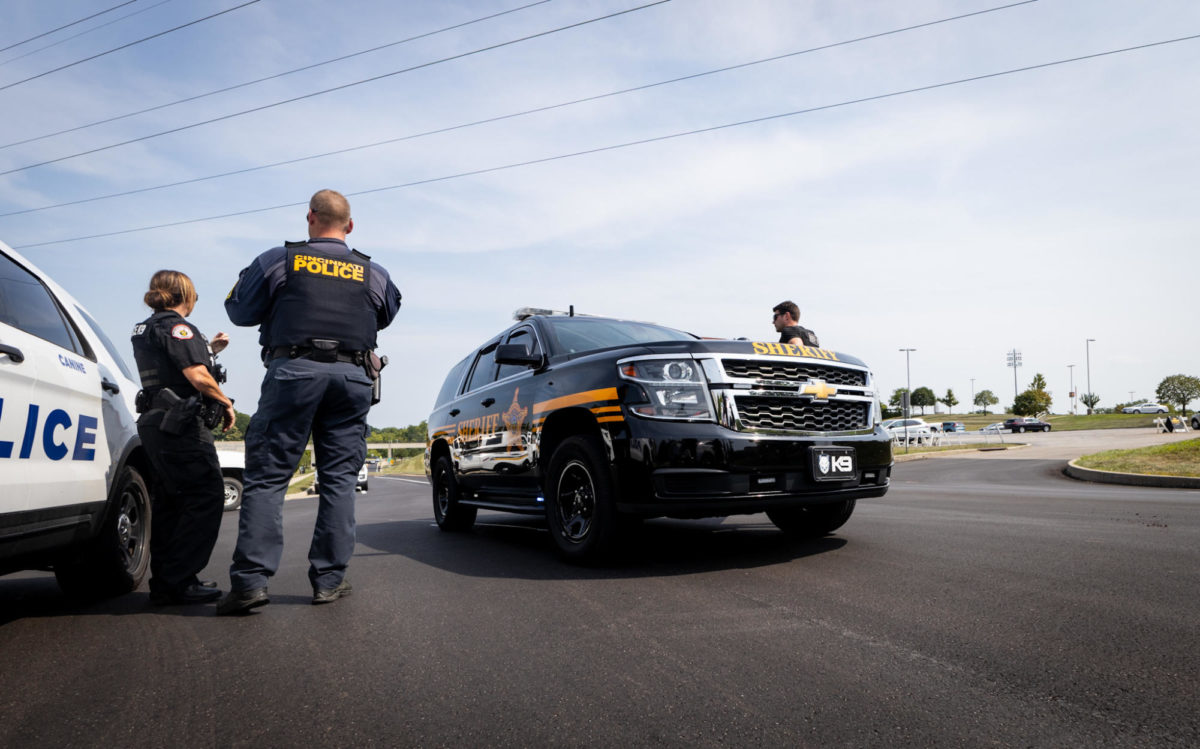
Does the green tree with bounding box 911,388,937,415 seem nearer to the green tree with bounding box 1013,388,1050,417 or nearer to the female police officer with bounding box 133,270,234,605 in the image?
the green tree with bounding box 1013,388,1050,417

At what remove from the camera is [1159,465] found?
1332cm

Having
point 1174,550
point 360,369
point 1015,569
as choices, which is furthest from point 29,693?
point 1174,550

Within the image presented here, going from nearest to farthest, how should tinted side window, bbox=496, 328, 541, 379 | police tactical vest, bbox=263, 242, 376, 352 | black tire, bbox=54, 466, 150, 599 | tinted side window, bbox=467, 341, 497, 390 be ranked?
police tactical vest, bbox=263, 242, 376, 352, black tire, bbox=54, 466, 150, 599, tinted side window, bbox=496, 328, 541, 379, tinted side window, bbox=467, 341, 497, 390

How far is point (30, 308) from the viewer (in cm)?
358

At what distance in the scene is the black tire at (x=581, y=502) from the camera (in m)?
4.38

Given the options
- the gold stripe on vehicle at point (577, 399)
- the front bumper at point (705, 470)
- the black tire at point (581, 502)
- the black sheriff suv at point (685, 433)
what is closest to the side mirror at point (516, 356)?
the black sheriff suv at point (685, 433)

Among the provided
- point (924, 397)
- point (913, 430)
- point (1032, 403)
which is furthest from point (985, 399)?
point (913, 430)

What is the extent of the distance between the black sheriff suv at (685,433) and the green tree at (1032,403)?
10100 centimetres

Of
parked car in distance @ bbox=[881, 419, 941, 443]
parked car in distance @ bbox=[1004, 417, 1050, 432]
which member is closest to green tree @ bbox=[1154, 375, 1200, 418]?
parked car in distance @ bbox=[1004, 417, 1050, 432]

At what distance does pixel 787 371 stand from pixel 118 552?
3.94m

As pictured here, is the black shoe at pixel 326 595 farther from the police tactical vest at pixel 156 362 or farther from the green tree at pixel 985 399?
the green tree at pixel 985 399

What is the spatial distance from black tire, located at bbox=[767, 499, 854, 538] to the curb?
363 inches

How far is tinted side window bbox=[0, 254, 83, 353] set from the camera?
336cm

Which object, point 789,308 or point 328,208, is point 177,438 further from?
point 789,308
